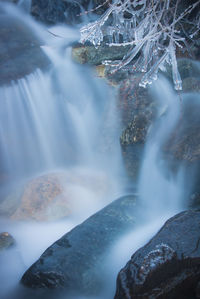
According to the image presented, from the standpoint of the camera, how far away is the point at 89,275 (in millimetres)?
2984

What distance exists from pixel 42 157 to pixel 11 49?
354cm

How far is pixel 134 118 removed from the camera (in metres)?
5.09

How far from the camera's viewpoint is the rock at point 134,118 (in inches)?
191

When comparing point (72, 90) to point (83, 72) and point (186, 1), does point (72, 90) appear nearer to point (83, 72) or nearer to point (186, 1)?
point (83, 72)

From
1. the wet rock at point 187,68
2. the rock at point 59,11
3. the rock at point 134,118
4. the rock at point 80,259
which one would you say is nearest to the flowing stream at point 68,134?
the rock at point 134,118

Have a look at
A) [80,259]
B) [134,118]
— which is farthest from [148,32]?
[80,259]

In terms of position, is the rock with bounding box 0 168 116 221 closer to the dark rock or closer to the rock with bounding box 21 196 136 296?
the rock with bounding box 21 196 136 296

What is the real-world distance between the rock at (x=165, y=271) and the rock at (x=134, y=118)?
2408 millimetres

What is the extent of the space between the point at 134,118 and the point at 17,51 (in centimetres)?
465

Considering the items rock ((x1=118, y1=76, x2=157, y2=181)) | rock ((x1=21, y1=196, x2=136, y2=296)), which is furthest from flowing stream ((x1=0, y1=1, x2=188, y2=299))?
rock ((x1=21, y1=196, x2=136, y2=296))

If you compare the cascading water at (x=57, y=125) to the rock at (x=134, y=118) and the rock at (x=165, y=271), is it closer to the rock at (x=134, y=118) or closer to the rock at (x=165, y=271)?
the rock at (x=134, y=118)

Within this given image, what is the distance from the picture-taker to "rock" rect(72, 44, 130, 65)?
21.6ft

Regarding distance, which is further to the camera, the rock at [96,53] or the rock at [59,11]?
the rock at [59,11]

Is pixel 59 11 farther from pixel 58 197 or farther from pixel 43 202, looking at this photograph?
pixel 43 202
